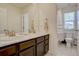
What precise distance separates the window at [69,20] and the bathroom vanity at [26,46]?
1.83 ft

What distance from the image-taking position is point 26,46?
197cm

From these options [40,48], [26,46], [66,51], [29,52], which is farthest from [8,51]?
[66,51]

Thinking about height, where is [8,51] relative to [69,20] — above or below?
below

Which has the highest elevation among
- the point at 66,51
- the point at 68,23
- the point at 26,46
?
the point at 68,23

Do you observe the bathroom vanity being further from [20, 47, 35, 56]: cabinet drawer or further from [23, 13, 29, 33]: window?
[23, 13, 29, 33]: window

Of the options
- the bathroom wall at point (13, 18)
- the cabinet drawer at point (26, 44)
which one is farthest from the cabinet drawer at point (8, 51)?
the bathroom wall at point (13, 18)

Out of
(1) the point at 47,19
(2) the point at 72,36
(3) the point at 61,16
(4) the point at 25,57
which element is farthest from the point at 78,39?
(4) the point at 25,57

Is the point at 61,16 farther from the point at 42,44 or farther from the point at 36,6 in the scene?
the point at 42,44

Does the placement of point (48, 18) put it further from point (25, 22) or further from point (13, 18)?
point (13, 18)

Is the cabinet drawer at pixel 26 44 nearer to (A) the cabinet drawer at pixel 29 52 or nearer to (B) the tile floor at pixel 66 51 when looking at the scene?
(A) the cabinet drawer at pixel 29 52

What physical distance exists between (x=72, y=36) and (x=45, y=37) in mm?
606

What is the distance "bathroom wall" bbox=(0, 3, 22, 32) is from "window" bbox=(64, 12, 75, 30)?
0.90 metres

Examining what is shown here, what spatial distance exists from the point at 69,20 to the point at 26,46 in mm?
973

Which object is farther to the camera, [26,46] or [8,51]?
[26,46]
